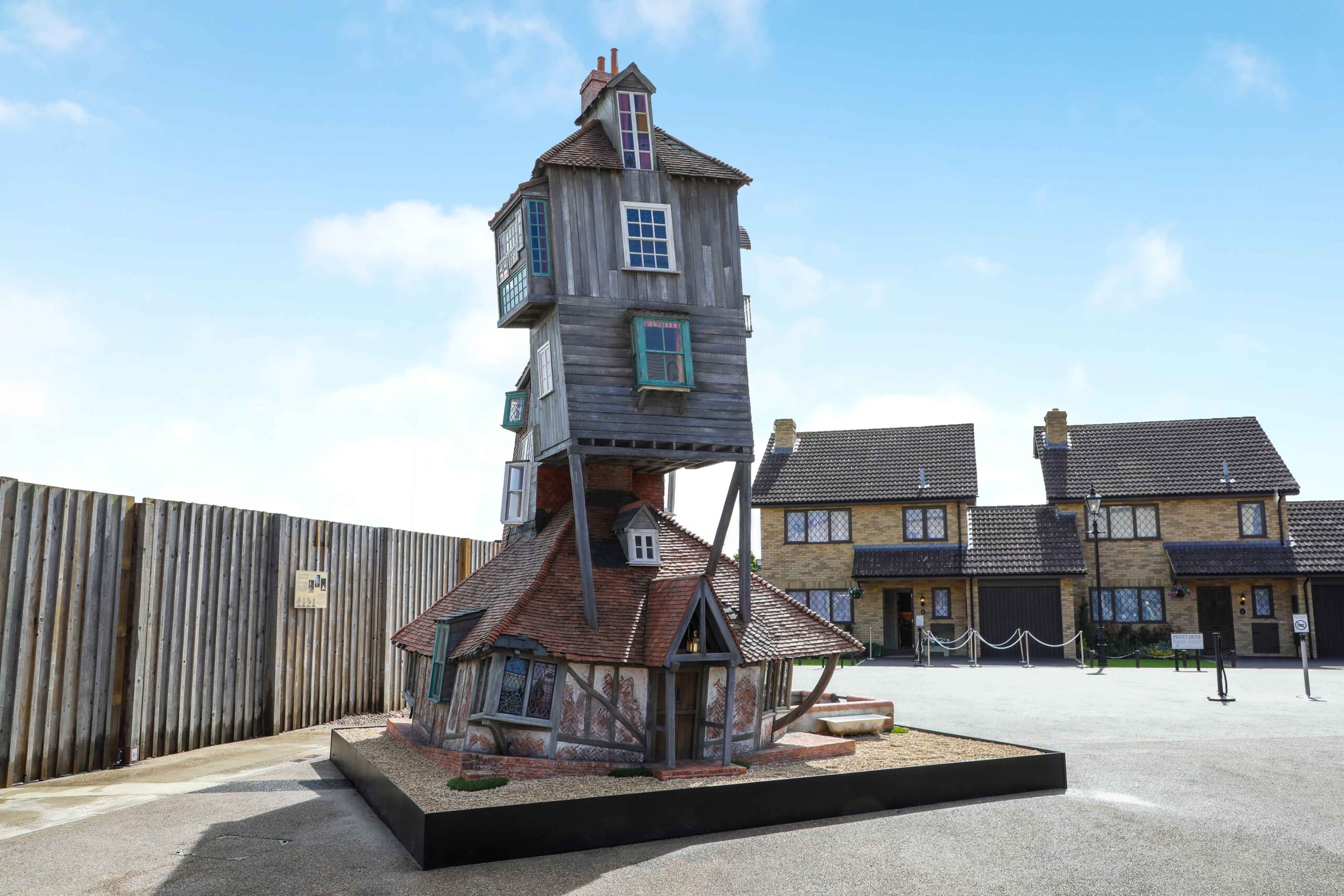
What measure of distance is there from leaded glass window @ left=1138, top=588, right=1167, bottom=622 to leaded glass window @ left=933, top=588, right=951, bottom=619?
7.04 meters

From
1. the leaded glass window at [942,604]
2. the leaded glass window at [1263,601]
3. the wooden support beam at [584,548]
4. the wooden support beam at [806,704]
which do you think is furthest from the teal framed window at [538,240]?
the leaded glass window at [1263,601]

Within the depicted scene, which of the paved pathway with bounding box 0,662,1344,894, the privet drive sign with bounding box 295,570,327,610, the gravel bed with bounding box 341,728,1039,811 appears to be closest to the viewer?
the paved pathway with bounding box 0,662,1344,894

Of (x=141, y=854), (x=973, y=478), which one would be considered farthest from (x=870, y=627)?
(x=141, y=854)

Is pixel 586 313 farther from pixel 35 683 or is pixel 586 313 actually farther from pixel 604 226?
pixel 35 683

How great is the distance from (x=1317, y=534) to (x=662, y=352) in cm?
3219

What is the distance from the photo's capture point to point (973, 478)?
38750 millimetres

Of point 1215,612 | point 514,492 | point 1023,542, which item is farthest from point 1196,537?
point 514,492

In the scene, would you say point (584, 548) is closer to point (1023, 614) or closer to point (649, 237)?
point (649, 237)

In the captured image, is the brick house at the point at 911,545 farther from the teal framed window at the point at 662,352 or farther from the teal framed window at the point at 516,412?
the teal framed window at the point at 662,352

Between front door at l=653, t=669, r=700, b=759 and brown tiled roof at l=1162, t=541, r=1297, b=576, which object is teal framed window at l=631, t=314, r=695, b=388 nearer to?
front door at l=653, t=669, r=700, b=759

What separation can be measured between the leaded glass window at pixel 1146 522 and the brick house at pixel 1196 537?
0.10ft

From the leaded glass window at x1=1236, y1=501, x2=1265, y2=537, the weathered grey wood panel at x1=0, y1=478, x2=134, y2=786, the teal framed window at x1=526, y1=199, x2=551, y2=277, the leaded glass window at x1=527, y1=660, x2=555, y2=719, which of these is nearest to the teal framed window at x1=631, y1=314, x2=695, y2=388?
the teal framed window at x1=526, y1=199, x2=551, y2=277

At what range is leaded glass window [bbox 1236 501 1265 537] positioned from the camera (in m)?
36.8

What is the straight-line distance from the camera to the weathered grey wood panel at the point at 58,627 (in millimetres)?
12953
